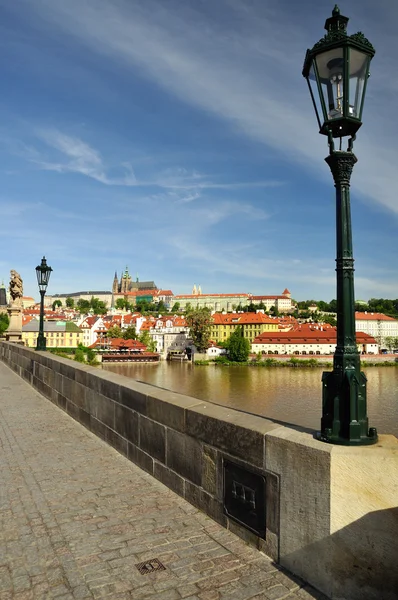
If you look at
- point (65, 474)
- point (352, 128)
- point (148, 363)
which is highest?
point (352, 128)

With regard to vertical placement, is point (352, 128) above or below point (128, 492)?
above

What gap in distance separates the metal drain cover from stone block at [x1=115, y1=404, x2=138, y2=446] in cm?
225

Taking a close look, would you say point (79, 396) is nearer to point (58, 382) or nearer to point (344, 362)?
point (58, 382)

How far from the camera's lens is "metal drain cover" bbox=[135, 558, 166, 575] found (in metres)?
3.05

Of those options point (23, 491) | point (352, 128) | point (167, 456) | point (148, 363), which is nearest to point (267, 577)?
point (167, 456)

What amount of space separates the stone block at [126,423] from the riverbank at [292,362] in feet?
243

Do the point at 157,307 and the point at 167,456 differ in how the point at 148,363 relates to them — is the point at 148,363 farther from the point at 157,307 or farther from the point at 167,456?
the point at 157,307

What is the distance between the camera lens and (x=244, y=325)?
10519 cm

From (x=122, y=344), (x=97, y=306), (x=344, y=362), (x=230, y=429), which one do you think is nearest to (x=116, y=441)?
(x=230, y=429)

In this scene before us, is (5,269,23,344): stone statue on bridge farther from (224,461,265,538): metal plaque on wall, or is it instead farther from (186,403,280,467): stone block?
(224,461,265,538): metal plaque on wall

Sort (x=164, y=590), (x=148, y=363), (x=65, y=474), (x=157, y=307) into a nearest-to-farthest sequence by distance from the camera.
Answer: (x=164, y=590) < (x=65, y=474) < (x=148, y=363) < (x=157, y=307)

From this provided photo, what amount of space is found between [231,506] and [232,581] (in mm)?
719

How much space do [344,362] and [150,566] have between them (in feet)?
5.96

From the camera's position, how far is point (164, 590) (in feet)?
9.27
